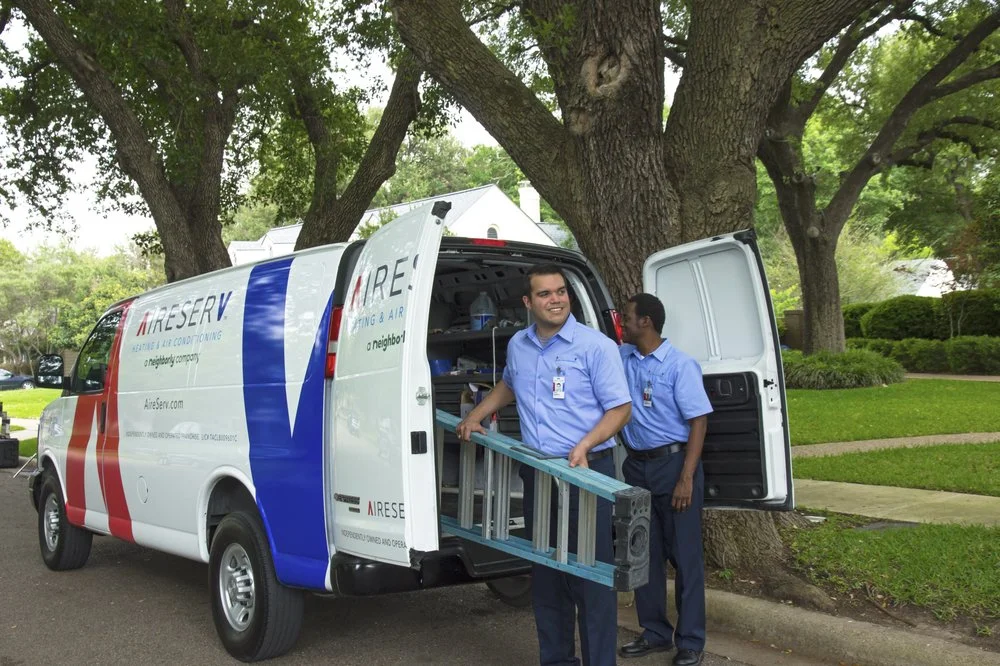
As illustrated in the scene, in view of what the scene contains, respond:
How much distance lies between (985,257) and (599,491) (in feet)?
77.2

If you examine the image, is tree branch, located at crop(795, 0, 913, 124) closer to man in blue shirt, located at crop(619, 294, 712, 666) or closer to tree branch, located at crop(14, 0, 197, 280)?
tree branch, located at crop(14, 0, 197, 280)

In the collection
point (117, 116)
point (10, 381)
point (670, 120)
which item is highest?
point (117, 116)

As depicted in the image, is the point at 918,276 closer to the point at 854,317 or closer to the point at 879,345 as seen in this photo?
the point at 854,317

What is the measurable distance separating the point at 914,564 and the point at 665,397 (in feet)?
6.75

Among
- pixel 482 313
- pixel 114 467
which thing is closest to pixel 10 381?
pixel 114 467

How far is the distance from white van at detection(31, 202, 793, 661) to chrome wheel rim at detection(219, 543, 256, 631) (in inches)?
0.4

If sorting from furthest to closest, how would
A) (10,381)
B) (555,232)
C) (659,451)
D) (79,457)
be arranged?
(555,232), (10,381), (79,457), (659,451)

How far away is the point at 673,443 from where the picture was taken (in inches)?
199

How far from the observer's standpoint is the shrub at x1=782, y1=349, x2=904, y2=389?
19016mm

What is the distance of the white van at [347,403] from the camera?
4.54 meters

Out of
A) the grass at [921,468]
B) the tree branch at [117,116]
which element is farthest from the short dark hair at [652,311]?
the tree branch at [117,116]

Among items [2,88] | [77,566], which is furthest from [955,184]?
[77,566]

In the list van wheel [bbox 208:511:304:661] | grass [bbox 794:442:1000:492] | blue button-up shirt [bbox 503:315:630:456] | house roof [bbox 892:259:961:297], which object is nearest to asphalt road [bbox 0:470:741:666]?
van wheel [bbox 208:511:304:661]

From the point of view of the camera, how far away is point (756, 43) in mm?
6367
